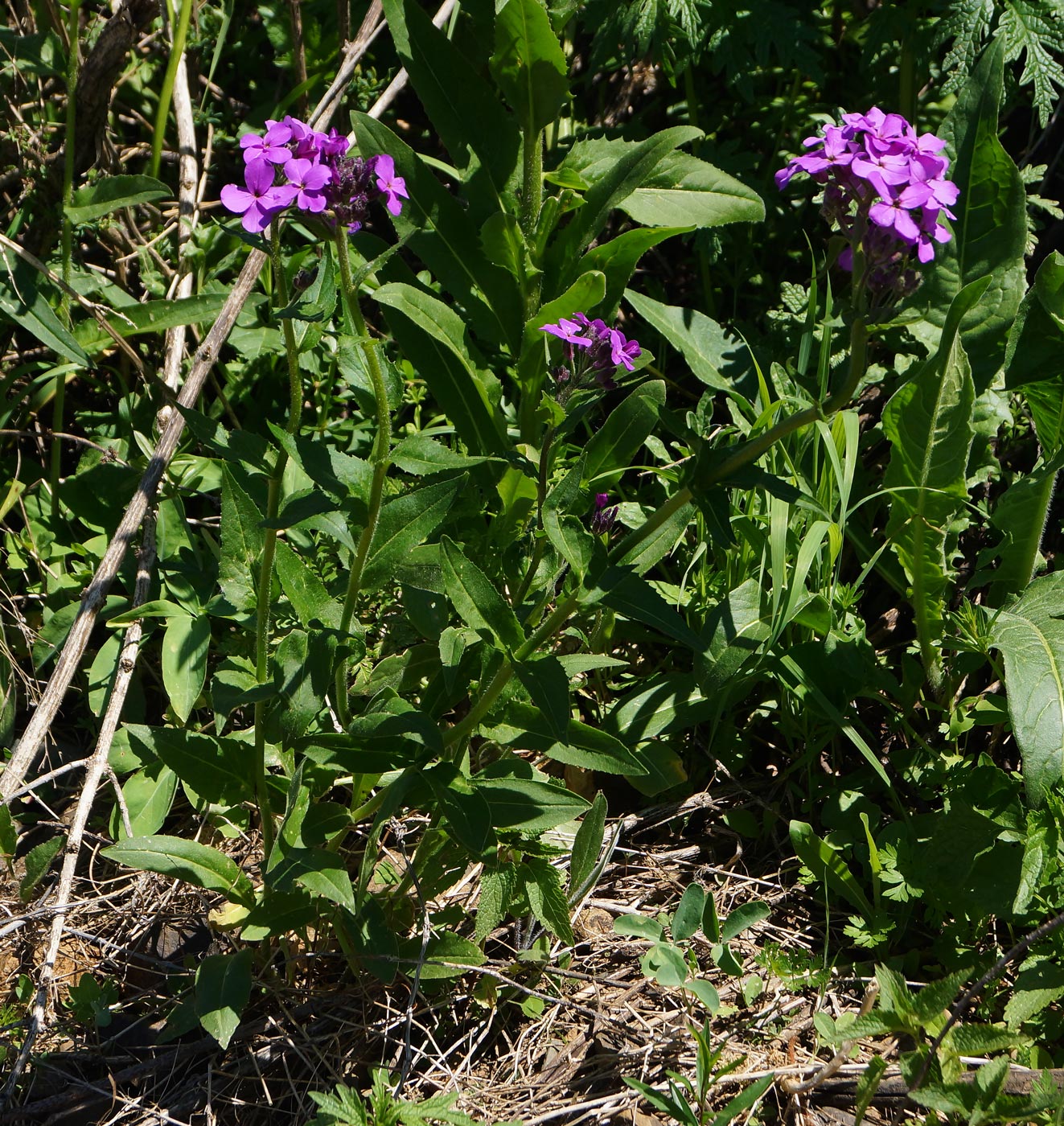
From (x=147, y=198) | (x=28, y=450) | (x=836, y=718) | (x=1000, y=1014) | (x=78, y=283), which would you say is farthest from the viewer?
(x=28, y=450)

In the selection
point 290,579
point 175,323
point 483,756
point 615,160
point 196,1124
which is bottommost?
point 196,1124

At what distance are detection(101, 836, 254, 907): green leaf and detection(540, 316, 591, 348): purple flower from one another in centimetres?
110

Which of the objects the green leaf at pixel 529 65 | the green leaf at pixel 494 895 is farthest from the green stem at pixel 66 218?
the green leaf at pixel 494 895

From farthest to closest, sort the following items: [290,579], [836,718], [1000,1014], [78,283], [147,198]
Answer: [78,283] < [147,198] < [836,718] < [1000,1014] < [290,579]

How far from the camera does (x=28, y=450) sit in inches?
122

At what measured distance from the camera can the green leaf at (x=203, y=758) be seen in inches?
75.7

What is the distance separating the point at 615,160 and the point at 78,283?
1406 millimetres

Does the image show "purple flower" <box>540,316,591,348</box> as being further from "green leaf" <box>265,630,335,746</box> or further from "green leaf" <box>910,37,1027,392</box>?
"green leaf" <box>910,37,1027,392</box>

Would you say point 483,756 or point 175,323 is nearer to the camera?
point 483,756

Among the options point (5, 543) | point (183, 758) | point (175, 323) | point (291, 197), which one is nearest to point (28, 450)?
point (5, 543)

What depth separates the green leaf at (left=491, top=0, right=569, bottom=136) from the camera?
2.13 meters

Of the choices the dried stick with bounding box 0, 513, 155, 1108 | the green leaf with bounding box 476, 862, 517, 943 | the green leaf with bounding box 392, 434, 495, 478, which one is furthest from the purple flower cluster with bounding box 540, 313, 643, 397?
the dried stick with bounding box 0, 513, 155, 1108

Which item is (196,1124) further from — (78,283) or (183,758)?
(78,283)

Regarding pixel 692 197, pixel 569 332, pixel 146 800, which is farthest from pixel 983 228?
pixel 146 800
